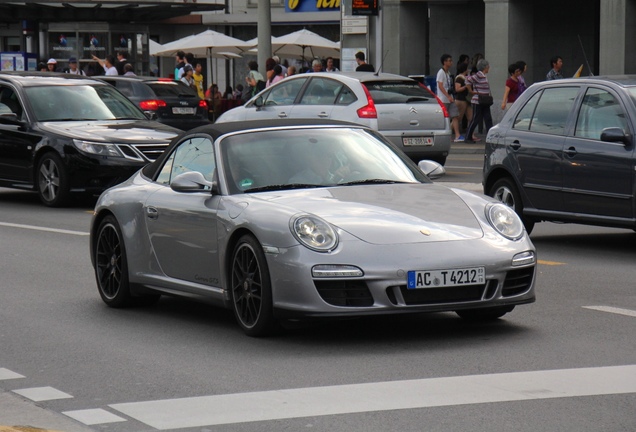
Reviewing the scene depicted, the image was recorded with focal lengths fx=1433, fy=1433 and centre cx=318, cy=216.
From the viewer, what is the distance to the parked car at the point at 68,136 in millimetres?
17844

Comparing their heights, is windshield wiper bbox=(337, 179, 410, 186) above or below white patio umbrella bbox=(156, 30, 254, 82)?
below

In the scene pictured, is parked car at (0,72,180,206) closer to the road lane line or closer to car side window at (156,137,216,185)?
the road lane line

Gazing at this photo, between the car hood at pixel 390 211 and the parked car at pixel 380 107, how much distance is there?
40.5ft

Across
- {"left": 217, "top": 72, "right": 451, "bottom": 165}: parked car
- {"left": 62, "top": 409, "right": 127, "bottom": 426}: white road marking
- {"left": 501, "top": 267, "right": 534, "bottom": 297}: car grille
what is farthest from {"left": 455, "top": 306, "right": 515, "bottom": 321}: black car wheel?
{"left": 217, "top": 72, "right": 451, "bottom": 165}: parked car

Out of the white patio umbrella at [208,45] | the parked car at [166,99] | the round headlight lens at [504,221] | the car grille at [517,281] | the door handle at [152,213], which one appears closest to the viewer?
the car grille at [517,281]

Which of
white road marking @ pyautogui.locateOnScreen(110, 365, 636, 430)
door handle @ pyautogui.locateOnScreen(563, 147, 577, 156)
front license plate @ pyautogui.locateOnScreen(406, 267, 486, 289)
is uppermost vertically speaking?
door handle @ pyautogui.locateOnScreen(563, 147, 577, 156)

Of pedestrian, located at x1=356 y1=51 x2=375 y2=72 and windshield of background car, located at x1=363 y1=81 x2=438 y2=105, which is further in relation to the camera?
pedestrian, located at x1=356 y1=51 x2=375 y2=72

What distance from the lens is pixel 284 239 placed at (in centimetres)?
812

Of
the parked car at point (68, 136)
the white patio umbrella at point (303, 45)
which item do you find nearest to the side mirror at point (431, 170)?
the parked car at point (68, 136)

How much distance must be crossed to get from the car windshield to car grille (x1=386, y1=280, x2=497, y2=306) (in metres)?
1.23

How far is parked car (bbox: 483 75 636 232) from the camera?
41.0 ft

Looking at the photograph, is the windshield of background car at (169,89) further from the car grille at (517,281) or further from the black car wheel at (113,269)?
the car grille at (517,281)

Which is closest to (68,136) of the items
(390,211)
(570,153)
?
(570,153)

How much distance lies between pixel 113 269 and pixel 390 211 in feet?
8.28
